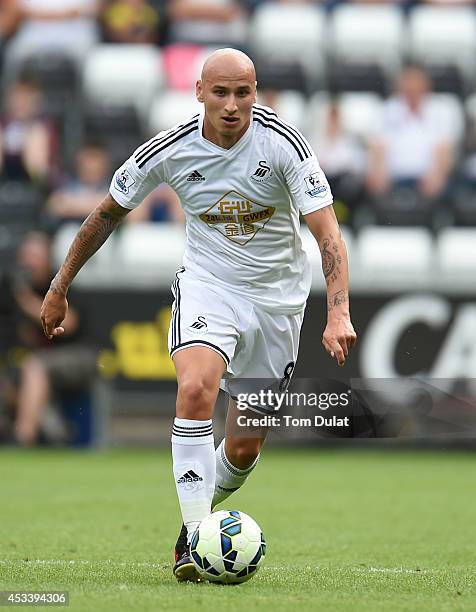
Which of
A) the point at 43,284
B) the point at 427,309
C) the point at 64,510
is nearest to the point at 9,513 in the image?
the point at 64,510

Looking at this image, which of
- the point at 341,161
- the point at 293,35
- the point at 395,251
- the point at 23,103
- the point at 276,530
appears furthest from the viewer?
the point at 293,35

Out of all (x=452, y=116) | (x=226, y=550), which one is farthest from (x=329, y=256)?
(x=452, y=116)

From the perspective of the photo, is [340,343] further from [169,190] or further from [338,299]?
[169,190]

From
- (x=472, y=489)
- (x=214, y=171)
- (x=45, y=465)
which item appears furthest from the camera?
(x=45, y=465)

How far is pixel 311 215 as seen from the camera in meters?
5.57

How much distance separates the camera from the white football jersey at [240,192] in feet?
18.7

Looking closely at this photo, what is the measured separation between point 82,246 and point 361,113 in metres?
9.68

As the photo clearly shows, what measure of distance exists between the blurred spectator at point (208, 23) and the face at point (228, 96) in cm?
1060

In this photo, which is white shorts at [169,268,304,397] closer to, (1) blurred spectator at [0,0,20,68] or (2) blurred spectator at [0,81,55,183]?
(2) blurred spectator at [0,81,55,183]

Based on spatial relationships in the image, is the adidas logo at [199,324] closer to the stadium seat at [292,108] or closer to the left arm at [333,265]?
the left arm at [333,265]

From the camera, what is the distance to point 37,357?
43.1 feet

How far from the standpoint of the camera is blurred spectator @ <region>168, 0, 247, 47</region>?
52.9 ft

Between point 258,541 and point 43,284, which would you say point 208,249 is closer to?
point 258,541

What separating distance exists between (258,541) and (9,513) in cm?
327
